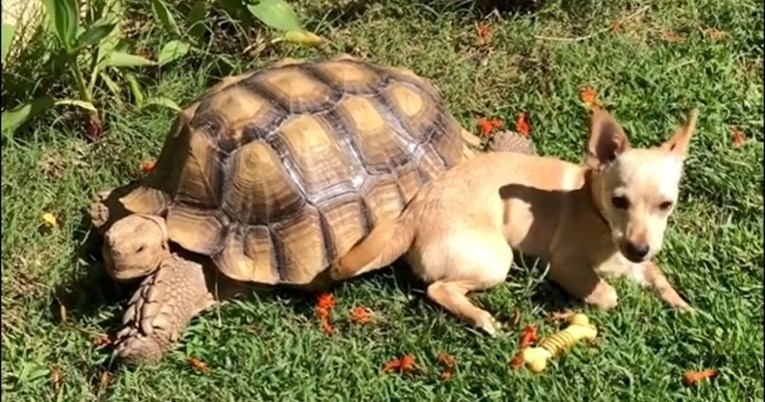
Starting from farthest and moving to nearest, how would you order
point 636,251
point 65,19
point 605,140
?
point 65,19, point 605,140, point 636,251

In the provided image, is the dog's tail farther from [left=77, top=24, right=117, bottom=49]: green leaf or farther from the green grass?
[left=77, top=24, right=117, bottom=49]: green leaf

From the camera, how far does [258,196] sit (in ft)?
13.2

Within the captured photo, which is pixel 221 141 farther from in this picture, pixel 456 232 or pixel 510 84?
pixel 510 84

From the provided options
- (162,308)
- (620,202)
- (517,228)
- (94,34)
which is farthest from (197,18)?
(620,202)

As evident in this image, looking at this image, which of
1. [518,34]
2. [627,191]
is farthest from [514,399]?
[518,34]

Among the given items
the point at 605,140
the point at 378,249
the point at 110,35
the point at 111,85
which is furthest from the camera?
the point at 111,85

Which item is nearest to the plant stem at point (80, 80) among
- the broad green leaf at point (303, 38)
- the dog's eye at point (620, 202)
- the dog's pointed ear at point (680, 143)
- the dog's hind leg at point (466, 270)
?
the broad green leaf at point (303, 38)

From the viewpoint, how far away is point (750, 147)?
4.48 meters

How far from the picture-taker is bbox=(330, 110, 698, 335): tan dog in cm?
386

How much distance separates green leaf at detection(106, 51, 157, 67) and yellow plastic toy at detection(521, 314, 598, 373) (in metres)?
1.68

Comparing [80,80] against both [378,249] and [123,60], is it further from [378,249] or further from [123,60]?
[378,249]

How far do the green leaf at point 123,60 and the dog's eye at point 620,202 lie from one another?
5.58 feet

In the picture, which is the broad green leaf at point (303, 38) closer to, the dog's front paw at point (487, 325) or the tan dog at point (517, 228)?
the tan dog at point (517, 228)

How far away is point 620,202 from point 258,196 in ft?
3.48
